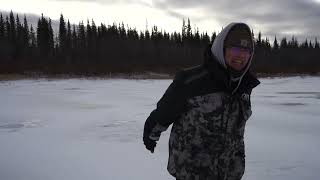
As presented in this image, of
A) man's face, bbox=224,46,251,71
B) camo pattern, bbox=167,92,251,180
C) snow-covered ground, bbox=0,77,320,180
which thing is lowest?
snow-covered ground, bbox=0,77,320,180

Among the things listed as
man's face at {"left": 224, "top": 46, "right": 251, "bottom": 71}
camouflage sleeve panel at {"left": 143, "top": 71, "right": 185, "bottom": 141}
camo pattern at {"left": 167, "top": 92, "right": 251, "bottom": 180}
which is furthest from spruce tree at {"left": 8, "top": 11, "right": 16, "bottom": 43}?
man's face at {"left": 224, "top": 46, "right": 251, "bottom": 71}

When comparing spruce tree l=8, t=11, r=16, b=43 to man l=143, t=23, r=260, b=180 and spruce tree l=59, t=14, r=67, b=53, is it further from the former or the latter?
man l=143, t=23, r=260, b=180

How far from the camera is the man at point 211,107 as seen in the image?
1.96 metres

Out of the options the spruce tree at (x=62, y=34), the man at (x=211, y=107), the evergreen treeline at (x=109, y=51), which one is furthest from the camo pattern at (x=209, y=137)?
the spruce tree at (x=62, y=34)

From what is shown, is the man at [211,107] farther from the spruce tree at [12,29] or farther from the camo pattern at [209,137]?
the spruce tree at [12,29]

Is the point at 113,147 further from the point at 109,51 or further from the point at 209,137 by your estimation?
the point at 109,51

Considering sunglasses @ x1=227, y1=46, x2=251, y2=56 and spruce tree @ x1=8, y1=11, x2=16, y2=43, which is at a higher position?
spruce tree @ x1=8, y1=11, x2=16, y2=43

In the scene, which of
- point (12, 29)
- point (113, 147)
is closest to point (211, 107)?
point (113, 147)

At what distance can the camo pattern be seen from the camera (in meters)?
1.98

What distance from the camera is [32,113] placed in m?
10.9

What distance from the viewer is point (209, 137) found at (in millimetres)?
2002

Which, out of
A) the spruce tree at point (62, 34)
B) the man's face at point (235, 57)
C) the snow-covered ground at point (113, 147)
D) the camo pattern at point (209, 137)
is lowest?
the snow-covered ground at point (113, 147)

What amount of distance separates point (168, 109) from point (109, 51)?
6450cm

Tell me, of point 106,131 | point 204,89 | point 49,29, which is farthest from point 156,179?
point 49,29
